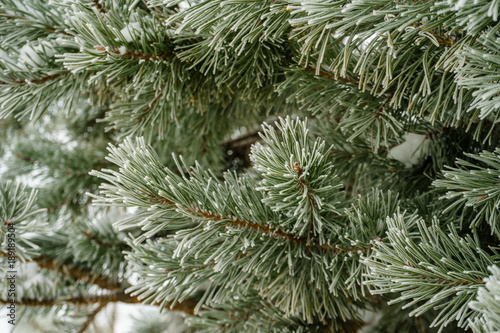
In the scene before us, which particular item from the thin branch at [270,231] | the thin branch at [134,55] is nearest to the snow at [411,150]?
the thin branch at [270,231]

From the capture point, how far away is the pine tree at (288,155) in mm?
364

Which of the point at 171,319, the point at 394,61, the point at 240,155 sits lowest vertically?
the point at 171,319

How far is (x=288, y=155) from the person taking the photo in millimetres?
379

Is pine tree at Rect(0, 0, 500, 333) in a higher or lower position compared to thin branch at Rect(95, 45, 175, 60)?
lower

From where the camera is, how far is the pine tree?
0.36 meters

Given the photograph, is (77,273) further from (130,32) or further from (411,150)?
(411,150)

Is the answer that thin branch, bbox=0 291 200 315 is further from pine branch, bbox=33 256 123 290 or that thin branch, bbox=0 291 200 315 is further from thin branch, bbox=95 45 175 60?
thin branch, bbox=95 45 175 60

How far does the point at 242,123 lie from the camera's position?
0.84m

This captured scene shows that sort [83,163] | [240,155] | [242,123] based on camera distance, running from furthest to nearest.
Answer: [240,155], [83,163], [242,123]

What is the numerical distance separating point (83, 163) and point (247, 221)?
0.73 m

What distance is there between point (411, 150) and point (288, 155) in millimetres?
348

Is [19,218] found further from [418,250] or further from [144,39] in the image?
[418,250]

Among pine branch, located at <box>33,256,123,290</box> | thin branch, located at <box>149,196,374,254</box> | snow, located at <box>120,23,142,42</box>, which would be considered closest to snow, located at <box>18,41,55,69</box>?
snow, located at <box>120,23,142,42</box>

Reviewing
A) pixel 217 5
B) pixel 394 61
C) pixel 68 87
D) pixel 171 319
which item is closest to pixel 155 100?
pixel 68 87
